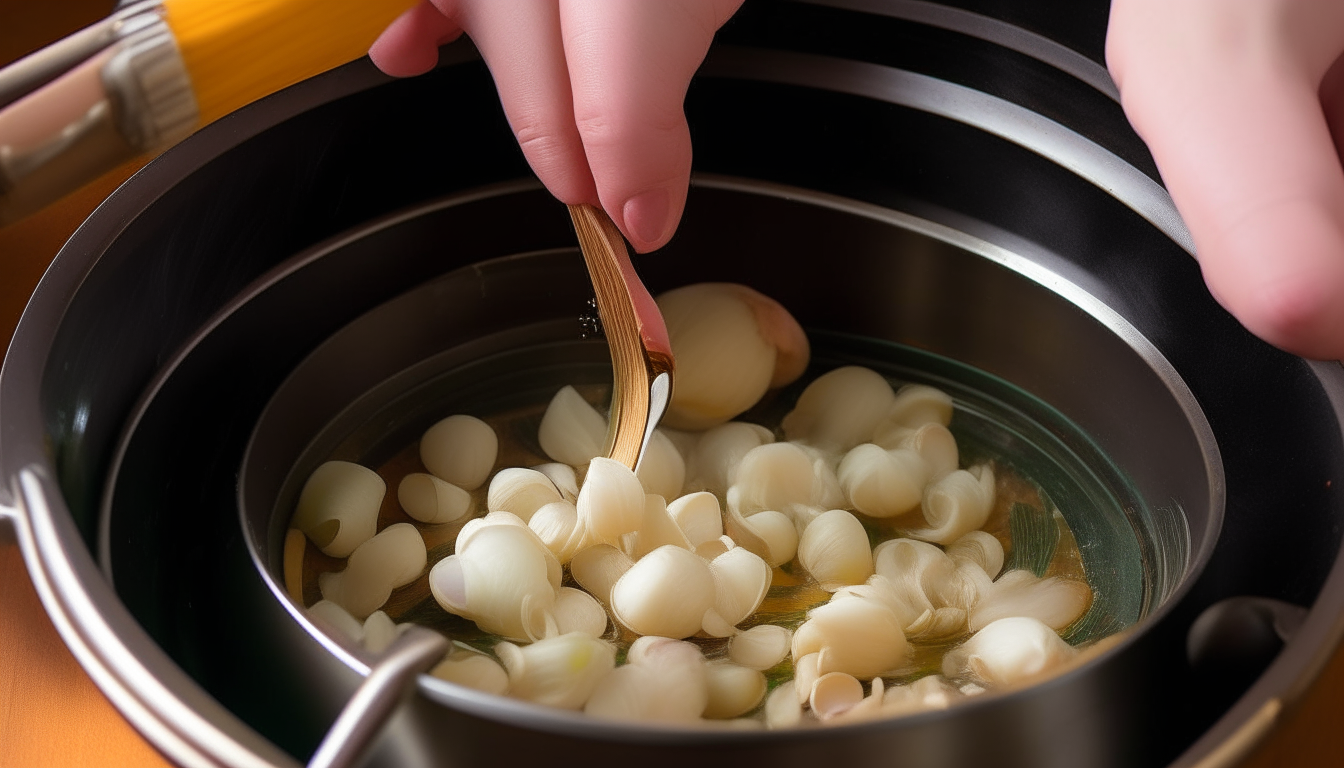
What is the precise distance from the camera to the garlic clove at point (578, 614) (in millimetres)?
503

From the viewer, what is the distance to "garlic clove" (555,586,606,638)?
503 mm

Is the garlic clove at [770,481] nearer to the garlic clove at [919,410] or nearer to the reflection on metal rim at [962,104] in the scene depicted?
the garlic clove at [919,410]

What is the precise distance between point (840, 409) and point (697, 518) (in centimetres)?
A: 12

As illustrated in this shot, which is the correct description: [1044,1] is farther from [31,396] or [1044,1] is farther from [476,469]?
[31,396]

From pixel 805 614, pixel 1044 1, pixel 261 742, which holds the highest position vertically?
pixel 1044 1

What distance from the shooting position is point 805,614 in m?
0.54

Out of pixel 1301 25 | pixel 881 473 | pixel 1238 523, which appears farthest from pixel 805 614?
pixel 1301 25

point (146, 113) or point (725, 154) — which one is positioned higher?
point (146, 113)

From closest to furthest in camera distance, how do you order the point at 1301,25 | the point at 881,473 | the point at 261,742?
the point at 261,742
the point at 1301,25
the point at 881,473

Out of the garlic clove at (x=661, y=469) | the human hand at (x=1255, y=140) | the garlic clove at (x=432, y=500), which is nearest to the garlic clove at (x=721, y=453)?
the garlic clove at (x=661, y=469)

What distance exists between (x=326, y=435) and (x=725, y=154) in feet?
0.88

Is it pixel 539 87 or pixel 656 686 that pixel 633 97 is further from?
A: pixel 656 686

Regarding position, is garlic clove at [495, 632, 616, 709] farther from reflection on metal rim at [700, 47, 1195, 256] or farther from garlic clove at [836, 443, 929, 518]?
reflection on metal rim at [700, 47, 1195, 256]

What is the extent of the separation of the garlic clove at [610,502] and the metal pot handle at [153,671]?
0.15 meters
